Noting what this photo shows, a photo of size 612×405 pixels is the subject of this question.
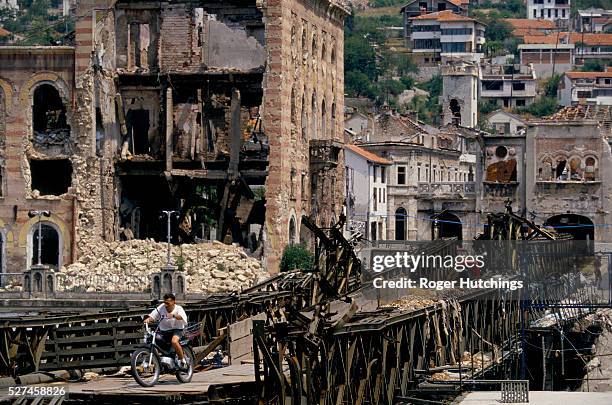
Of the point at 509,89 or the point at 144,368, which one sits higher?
the point at 509,89

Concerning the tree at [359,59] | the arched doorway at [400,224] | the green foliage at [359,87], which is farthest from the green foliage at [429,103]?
the arched doorway at [400,224]

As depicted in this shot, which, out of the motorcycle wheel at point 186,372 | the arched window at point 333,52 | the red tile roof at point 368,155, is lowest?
the motorcycle wheel at point 186,372

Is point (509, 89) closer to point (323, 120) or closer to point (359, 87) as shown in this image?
point (359, 87)

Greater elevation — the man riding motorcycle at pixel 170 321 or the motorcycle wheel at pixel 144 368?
the man riding motorcycle at pixel 170 321

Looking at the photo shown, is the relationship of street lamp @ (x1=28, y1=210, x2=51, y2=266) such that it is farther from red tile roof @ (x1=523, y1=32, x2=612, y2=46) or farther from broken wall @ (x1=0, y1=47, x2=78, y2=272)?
red tile roof @ (x1=523, y1=32, x2=612, y2=46)

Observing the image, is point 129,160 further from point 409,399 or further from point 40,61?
point 409,399

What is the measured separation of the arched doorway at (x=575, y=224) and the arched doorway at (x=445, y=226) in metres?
6.70

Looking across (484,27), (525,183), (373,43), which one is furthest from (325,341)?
(484,27)

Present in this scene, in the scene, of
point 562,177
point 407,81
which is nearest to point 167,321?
point 562,177

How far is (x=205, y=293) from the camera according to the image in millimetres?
60906

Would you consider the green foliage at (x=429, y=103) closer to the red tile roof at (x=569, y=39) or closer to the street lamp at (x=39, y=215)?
the red tile roof at (x=569, y=39)

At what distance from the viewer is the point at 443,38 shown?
189m

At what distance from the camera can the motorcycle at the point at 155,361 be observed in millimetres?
29688

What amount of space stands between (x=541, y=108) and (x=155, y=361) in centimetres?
13493
